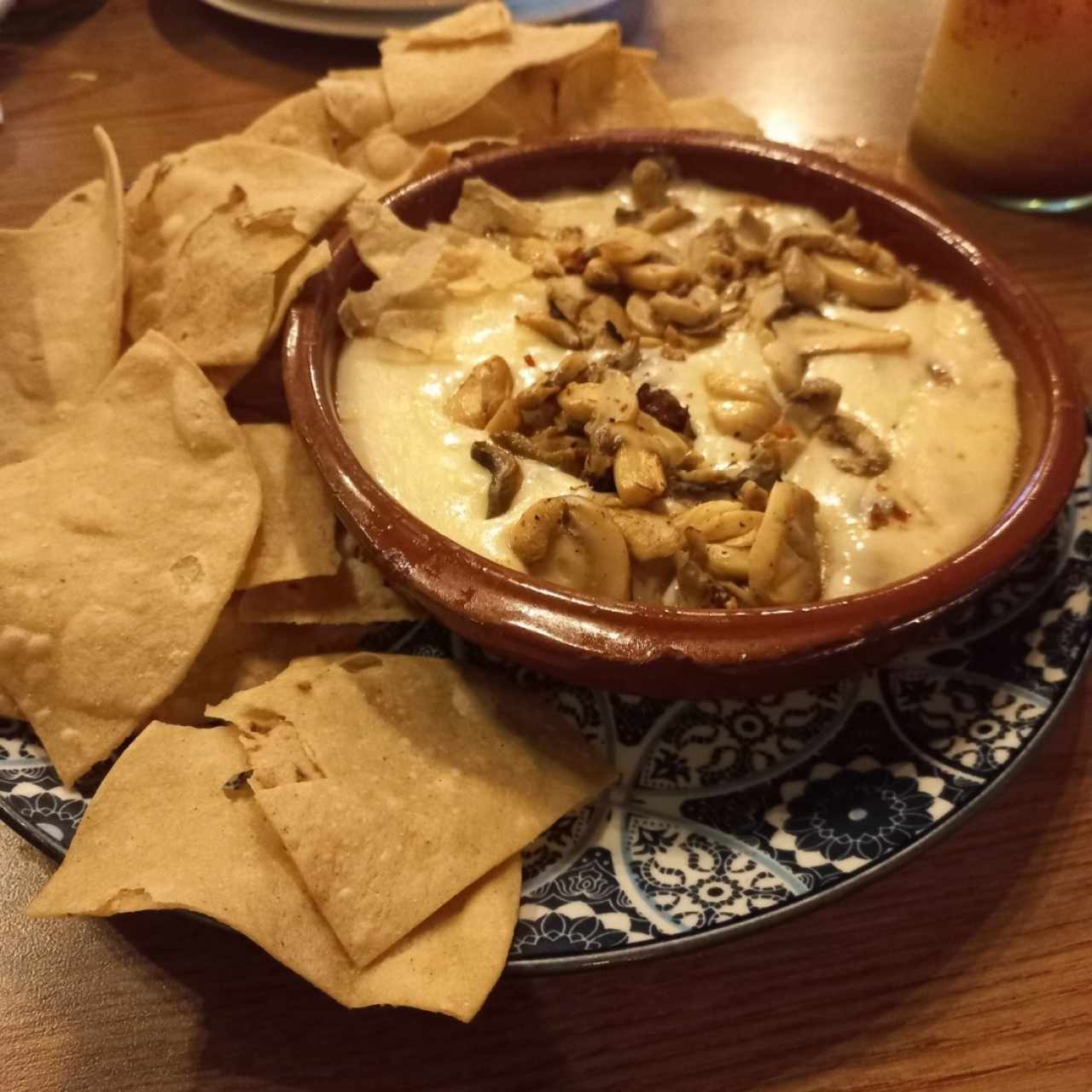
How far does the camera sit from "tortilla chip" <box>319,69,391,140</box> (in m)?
2.50

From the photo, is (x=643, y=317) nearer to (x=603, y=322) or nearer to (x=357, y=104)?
(x=603, y=322)

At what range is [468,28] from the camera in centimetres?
→ 256

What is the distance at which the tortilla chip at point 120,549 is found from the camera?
1529 mm

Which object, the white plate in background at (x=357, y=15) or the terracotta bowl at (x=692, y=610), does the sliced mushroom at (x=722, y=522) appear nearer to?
the terracotta bowl at (x=692, y=610)

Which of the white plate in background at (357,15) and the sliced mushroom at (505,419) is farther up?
the white plate in background at (357,15)

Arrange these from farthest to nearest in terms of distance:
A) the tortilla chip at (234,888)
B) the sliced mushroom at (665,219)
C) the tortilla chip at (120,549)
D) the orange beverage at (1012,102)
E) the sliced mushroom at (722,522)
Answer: the orange beverage at (1012,102)
the sliced mushroom at (665,219)
the sliced mushroom at (722,522)
the tortilla chip at (120,549)
the tortilla chip at (234,888)

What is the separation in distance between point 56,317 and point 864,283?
5.09ft

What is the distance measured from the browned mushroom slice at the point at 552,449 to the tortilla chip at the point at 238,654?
41cm

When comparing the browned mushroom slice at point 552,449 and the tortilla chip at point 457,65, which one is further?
the tortilla chip at point 457,65

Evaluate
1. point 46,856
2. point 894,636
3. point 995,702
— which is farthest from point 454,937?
point 995,702

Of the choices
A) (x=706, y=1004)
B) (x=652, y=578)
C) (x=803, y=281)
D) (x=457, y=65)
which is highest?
(x=457, y=65)

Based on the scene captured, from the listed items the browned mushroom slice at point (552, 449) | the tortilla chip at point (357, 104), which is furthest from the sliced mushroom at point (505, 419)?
the tortilla chip at point (357, 104)

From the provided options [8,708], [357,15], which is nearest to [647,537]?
[8,708]

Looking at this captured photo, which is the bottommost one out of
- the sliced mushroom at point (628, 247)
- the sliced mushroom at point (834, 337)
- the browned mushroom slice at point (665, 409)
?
the browned mushroom slice at point (665, 409)
